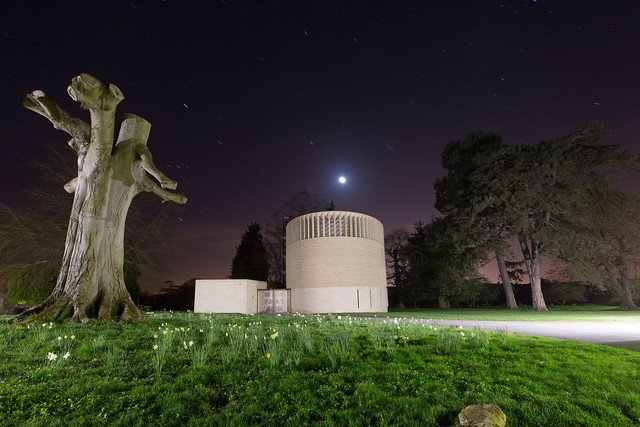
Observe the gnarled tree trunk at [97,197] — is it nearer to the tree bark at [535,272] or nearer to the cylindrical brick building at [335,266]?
the cylindrical brick building at [335,266]

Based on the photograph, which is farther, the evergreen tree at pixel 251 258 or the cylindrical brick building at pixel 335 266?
the evergreen tree at pixel 251 258

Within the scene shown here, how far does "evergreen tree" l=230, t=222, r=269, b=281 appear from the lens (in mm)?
49250

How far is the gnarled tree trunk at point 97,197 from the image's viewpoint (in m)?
8.47

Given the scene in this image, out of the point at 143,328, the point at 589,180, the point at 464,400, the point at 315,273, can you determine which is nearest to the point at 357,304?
the point at 315,273

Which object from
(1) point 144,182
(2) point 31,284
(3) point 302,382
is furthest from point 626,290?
(2) point 31,284

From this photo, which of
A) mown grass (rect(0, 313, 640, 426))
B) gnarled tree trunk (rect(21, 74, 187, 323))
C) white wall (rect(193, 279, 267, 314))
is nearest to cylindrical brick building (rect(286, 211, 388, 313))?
white wall (rect(193, 279, 267, 314))

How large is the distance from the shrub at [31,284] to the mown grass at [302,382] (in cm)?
1743

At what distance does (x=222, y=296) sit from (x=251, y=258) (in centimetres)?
2101

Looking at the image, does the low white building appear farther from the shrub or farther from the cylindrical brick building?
the shrub

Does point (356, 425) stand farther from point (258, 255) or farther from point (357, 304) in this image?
point (258, 255)

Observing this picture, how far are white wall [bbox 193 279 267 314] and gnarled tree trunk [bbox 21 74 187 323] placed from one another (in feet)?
67.0

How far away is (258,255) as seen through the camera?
50406mm

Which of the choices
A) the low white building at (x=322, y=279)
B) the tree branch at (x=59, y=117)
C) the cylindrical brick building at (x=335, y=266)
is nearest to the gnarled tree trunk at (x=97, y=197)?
the tree branch at (x=59, y=117)

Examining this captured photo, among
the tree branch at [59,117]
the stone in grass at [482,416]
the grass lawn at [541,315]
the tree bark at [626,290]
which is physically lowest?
the grass lawn at [541,315]
